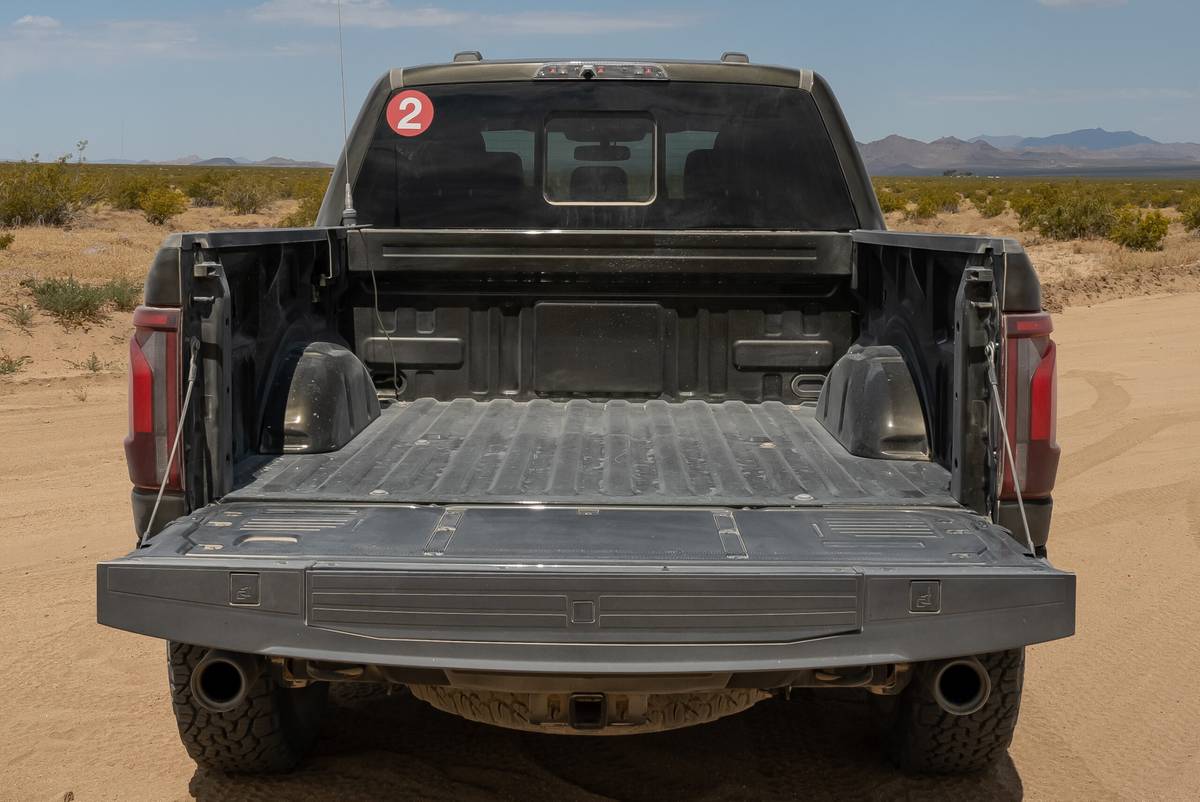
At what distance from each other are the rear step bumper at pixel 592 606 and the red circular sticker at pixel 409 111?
2326 millimetres

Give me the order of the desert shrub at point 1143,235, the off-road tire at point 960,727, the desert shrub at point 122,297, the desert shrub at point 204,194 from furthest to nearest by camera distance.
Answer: the desert shrub at point 204,194 → the desert shrub at point 1143,235 → the desert shrub at point 122,297 → the off-road tire at point 960,727

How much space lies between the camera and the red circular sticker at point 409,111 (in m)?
4.86

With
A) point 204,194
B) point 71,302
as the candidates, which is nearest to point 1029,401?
point 71,302

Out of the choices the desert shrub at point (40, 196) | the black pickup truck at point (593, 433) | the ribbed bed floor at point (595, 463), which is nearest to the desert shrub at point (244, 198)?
the desert shrub at point (40, 196)

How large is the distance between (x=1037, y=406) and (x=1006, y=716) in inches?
34.6

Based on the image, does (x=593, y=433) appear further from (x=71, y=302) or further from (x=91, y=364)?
(x=71, y=302)

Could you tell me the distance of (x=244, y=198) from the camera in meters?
38.5

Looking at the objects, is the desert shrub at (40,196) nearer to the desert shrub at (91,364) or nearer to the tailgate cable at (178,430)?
the desert shrub at (91,364)

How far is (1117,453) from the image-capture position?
27.9 ft

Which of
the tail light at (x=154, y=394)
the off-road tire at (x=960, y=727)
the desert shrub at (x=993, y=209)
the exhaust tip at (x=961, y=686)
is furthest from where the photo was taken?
the desert shrub at (x=993, y=209)


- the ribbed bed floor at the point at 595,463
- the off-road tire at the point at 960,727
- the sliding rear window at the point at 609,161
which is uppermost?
the sliding rear window at the point at 609,161

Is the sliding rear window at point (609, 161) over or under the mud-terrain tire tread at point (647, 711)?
over

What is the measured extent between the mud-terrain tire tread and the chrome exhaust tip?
427 mm

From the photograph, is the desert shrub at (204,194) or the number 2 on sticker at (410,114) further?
the desert shrub at (204,194)
